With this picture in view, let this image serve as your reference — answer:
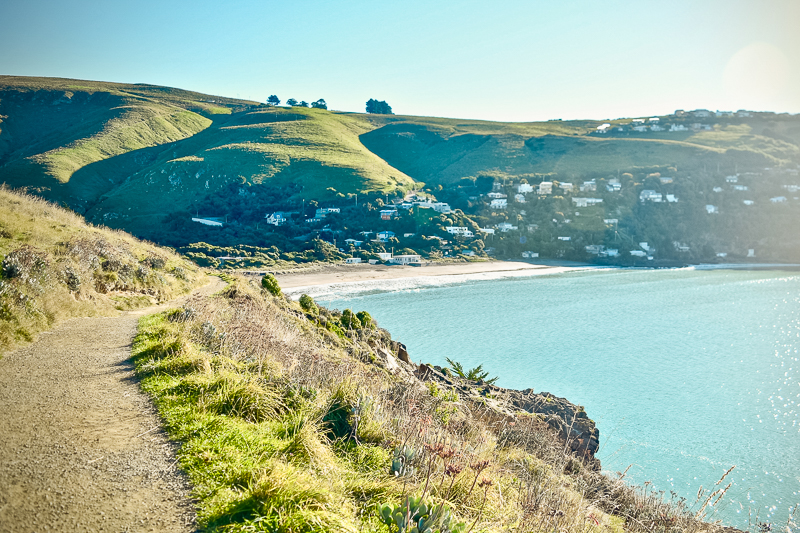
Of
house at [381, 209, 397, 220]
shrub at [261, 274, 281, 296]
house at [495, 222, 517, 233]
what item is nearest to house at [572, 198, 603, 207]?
house at [495, 222, 517, 233]

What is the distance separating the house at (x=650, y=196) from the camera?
92812mm

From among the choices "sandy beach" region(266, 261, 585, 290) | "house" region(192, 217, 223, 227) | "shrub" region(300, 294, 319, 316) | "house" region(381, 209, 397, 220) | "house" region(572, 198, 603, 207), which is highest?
"house" region(572, 198, 603, 207)

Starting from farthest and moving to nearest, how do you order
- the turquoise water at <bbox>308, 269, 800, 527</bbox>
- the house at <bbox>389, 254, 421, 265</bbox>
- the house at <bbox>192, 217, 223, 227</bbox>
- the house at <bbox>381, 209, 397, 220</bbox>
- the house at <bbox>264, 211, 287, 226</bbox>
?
1. the house at <bbox>381, 209, 397, 220</bbox>
2. the house at <bbox>264, 211, 287, 226</bbox>
3. the house at <bbox>192, 217, 223, 227</bbox>
4. the house at <bbox>389, 254, 421, 265</bbox>
5. the turquoise water at <bbox>308, 269, 800, 527</bbox>

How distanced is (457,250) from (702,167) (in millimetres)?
69944

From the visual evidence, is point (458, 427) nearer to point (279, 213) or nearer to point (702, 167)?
point (279, 213)

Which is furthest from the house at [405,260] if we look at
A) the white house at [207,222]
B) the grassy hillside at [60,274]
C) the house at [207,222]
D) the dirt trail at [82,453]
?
the dirt trail at [82,453]

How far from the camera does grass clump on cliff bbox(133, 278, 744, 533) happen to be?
10.8 ft

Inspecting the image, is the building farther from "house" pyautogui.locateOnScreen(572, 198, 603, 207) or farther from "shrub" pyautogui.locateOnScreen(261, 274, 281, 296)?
"shrub" pyautogui.locateOnScreen(261, 274, 281, 296)

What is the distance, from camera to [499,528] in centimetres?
373

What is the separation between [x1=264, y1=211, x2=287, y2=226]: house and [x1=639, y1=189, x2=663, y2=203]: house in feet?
231

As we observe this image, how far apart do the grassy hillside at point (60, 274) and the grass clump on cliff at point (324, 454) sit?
2.04 metres

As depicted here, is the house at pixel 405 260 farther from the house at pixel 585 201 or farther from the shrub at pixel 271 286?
the shrub at pixel 271 286

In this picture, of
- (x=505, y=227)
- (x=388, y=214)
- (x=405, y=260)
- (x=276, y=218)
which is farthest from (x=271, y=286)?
(x=505, y=227)

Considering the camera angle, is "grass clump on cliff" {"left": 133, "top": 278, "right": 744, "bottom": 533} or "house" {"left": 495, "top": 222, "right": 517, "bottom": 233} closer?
"grass clump on cliff" {"left": 133, "top": 278, "right": 744, "bottom": 533}
